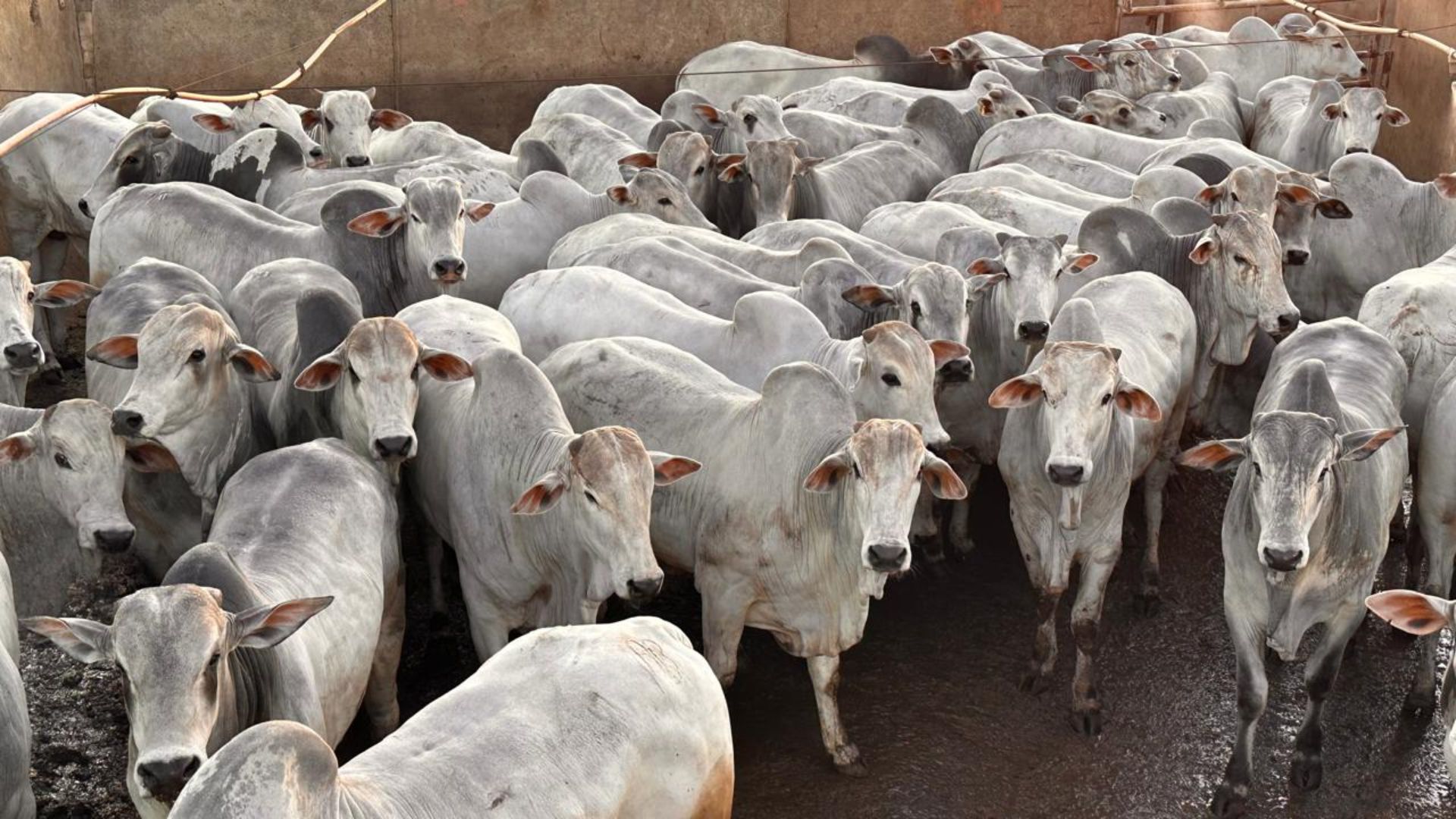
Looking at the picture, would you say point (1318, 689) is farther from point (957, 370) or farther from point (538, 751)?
point (538, 751)

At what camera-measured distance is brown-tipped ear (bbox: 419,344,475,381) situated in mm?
6215

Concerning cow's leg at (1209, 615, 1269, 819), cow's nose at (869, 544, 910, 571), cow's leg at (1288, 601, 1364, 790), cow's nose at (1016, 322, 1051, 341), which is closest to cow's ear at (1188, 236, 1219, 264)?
cow's nose at (1016, 322, 1051, 341)

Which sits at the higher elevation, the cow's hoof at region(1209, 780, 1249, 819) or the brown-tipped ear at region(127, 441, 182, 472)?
the brown-tipped ear at region(127, 441, 182, 472)

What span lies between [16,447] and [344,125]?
5.32m

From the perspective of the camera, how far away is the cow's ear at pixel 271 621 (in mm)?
4312

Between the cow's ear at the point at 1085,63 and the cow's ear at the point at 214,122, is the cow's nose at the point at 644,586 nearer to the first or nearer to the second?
the cow's ear at the point at 214,122

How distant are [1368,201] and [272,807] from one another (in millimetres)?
8118

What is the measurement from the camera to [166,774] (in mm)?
3992

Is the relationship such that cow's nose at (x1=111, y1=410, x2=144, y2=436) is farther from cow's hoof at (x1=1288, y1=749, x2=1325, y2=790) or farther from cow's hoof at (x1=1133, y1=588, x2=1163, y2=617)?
cow's hoof at (x1=1288, y1=749, x2=1325, y2=790)

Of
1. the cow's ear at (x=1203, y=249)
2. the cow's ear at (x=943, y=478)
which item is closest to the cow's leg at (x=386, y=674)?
the cow's ear at (x=943, y=478)

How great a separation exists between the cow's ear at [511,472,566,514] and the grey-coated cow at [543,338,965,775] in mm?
863

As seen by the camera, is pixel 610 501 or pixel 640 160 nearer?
pixel 610 501

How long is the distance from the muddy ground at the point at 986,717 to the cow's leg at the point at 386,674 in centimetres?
19

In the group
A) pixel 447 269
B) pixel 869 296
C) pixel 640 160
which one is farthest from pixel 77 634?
pixel 640 160
